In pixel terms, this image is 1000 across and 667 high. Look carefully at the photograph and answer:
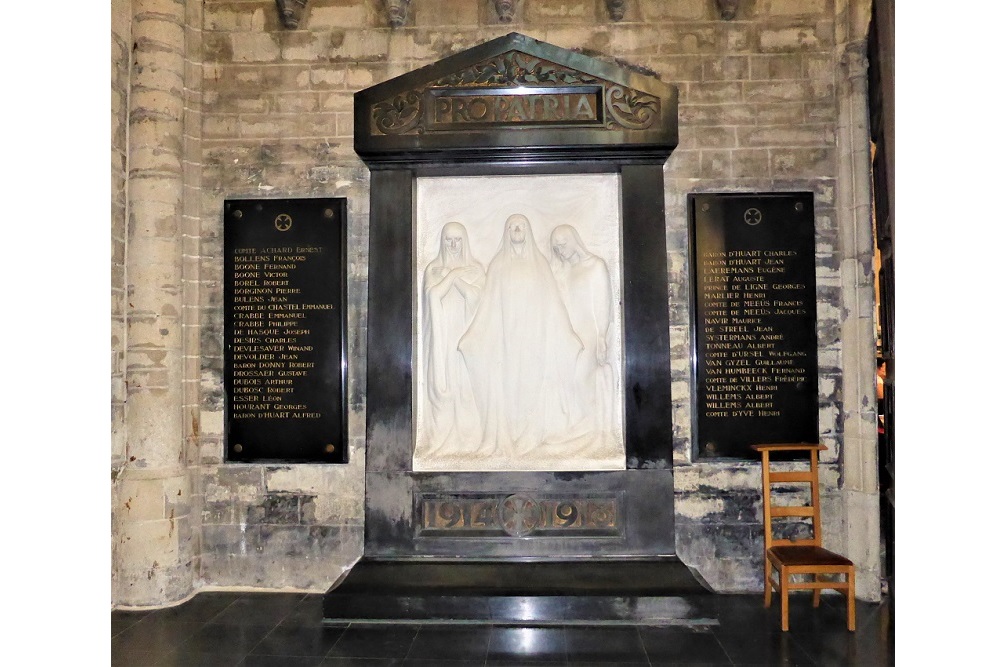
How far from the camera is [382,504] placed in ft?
11.8

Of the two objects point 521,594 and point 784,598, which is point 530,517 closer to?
point 521,594

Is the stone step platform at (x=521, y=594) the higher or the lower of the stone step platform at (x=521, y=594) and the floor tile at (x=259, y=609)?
the higher

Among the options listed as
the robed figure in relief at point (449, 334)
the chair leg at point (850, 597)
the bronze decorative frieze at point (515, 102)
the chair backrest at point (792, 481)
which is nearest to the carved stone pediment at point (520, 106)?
the bronze decorative frieze at point (515, 102)

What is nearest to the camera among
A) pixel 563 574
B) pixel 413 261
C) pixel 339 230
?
pixel 563 574

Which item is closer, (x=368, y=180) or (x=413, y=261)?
(x=413, y=261)

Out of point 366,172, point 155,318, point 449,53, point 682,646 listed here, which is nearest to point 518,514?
point 682,646

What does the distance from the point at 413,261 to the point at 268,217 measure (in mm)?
1113

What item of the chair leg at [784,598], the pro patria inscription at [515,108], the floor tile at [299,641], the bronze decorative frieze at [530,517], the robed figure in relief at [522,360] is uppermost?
the pro patria inscription at [515,108]

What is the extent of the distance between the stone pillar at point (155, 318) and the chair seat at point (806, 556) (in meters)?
3.46

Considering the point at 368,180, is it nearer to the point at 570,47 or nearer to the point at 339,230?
the point at 339,230

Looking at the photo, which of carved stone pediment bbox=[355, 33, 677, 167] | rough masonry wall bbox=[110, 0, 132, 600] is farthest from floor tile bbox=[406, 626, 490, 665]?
carved stone pediment bbox=[355, 33, 677, 167]

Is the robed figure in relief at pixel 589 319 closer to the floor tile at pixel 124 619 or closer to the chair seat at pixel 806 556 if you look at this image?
the chair seat at pixel 806 556

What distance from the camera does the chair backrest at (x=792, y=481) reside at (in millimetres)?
3770

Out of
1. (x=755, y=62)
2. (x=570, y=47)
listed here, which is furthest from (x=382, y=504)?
(x=755, y=62)
